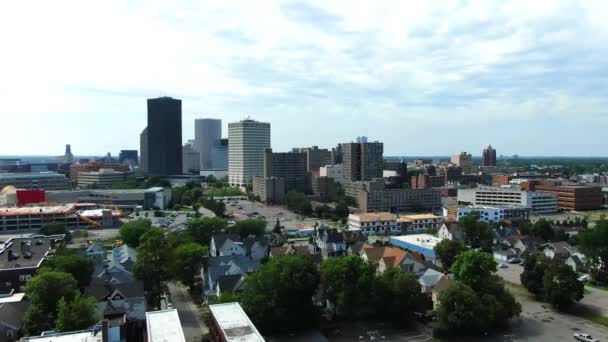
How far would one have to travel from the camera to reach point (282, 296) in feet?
79.5

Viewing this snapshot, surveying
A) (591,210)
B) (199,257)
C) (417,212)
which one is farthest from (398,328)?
(591,210)

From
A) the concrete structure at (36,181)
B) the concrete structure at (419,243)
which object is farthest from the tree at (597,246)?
the concrete structure at (36,181)

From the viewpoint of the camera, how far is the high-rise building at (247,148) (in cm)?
11781

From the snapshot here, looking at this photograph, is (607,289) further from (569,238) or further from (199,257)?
(199,257)

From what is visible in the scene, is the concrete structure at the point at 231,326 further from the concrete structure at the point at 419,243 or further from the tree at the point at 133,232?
the tree at the point at 133,232

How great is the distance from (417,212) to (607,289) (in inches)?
1794

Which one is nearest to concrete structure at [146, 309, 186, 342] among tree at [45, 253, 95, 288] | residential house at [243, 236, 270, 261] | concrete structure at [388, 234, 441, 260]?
tree at [45, 253, 95, 288]

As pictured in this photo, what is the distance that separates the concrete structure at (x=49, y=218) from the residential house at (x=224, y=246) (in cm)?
2959

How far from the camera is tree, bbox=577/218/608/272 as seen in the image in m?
34.4

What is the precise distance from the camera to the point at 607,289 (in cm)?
3231

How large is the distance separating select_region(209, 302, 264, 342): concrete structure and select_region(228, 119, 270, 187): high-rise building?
3762 inches

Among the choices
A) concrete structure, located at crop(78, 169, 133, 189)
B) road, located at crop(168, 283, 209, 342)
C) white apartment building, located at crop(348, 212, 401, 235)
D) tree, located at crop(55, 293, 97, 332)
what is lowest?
road, located at crop(168, 283, 209, 342)

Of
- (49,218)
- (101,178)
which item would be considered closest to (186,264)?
(49,218)

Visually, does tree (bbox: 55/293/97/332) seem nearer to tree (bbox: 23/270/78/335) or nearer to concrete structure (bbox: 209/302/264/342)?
tree (bbox: 23/270/78/335)
